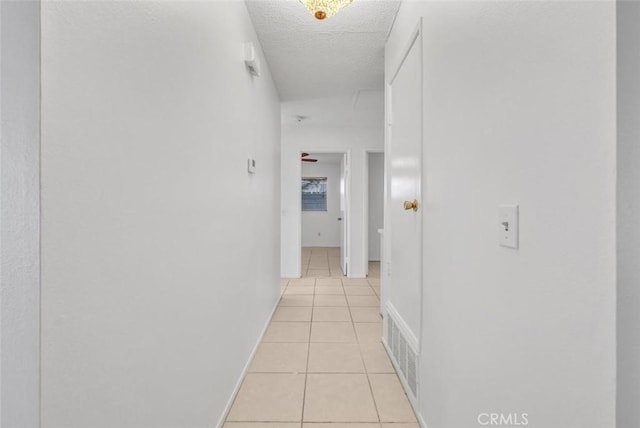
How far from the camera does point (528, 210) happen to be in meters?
0.77

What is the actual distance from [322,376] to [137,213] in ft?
5.25

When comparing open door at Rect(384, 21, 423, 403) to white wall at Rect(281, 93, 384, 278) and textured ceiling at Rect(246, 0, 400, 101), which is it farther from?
white wall at Rect(281, 93, 384, 278)

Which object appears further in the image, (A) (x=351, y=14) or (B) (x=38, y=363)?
(A) (x=351, y=14)

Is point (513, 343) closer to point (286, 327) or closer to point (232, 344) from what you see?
point (232, 344)

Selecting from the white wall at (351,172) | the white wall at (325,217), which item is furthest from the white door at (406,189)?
the white wall at (325,217)

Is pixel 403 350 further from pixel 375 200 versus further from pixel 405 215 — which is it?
pixel 375 200

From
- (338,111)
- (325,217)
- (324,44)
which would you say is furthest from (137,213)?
(325,217)

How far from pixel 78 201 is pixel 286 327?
239 centimetres

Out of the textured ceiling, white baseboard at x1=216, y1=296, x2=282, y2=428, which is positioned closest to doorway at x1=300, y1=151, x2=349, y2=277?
the textured ceiling

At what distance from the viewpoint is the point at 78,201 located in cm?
65

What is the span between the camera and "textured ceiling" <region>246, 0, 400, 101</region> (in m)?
2.12

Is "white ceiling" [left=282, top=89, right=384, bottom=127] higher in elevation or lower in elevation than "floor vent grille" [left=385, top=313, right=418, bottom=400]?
higher

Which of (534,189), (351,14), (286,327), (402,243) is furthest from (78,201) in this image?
(286,327)

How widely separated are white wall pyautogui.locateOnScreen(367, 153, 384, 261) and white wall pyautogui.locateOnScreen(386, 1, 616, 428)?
17.3ft
